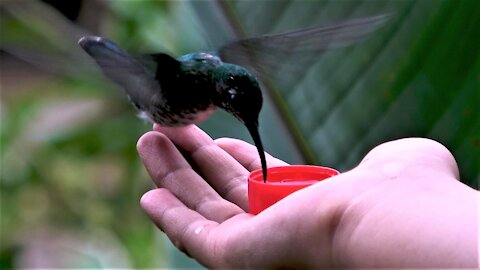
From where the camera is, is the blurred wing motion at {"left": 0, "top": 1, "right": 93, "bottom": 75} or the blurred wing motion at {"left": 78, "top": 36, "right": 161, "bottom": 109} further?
the blurred wing motion at {"left": 0, "top": 1, "right": 93, "bottom": 75}

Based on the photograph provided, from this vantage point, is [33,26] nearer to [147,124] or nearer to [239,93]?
[147,124]

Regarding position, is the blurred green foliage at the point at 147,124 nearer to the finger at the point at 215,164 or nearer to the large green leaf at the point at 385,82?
the large green leaf at the point at 385,82

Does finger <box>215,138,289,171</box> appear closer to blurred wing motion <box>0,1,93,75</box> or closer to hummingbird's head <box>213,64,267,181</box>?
hummingbird's head <box>213,64,267,181</box>

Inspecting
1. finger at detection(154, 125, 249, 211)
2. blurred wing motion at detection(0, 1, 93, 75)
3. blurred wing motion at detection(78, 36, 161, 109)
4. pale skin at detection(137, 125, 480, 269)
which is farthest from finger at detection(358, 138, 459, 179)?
blurred wing motion at detection(0, 1, 93, 75)

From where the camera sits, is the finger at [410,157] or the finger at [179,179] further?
the finger at [179,179]

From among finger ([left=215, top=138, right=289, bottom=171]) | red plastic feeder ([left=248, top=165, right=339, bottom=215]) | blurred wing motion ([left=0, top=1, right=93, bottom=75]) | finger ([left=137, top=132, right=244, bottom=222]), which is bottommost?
blurred wing motion ([left=0, top=1, right=93, bottom=75])

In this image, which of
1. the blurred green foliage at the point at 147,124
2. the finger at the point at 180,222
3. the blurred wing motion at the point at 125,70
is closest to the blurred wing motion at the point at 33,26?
the blurred green foliage at the point at 147,124
